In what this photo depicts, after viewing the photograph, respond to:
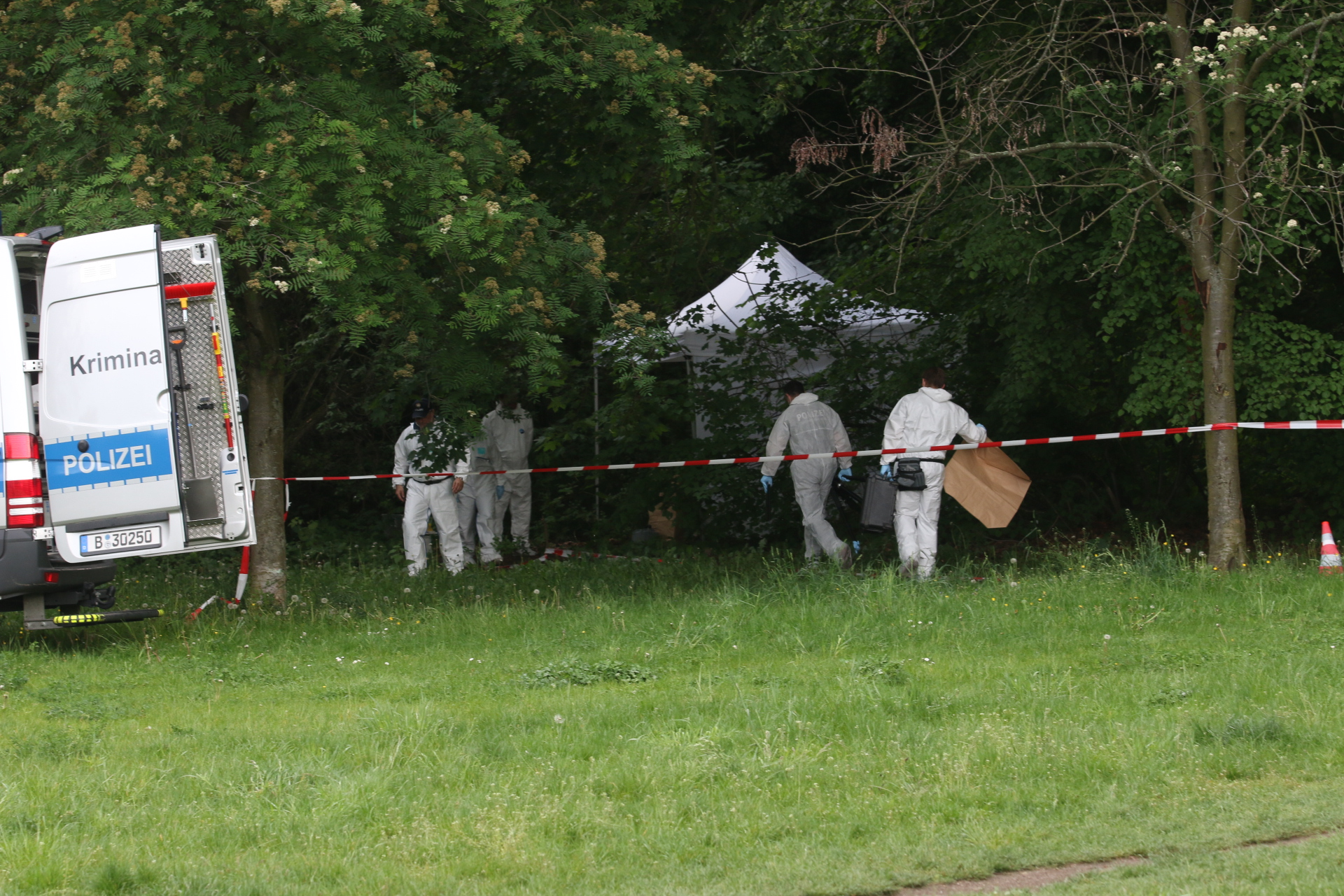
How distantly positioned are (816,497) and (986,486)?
2.08 metres

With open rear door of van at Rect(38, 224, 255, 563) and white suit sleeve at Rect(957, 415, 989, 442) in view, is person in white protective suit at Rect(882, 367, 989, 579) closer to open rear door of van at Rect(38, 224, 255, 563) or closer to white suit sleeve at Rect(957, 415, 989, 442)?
white suit sleeve at Rect(957, 415, 989, 442)

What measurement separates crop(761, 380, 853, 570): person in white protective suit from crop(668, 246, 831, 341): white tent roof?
177 centimetres

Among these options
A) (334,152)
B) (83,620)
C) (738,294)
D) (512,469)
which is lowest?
(83,620)

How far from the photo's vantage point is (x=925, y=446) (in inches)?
446

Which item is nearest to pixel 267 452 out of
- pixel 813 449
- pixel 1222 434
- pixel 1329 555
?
pixel 813 449

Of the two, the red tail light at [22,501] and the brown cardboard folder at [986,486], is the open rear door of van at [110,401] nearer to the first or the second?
the red tail light at [22,501]

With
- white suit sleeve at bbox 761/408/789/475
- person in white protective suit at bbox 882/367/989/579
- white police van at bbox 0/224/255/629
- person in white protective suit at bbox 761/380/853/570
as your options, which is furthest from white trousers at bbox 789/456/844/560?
white police van at bbox 0/224/255/629

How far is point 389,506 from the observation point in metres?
17.8

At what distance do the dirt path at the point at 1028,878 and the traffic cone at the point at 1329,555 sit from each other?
6.02 metres

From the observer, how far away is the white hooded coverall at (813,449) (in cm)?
1272

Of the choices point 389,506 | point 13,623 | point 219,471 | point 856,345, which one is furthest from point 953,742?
point 389,506

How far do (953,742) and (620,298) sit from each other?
24.9ft

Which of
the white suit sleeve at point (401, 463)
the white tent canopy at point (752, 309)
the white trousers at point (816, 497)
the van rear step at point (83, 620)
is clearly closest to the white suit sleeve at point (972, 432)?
the white trousers at point (816, 497)

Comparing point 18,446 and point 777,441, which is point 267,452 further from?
point 777,441
